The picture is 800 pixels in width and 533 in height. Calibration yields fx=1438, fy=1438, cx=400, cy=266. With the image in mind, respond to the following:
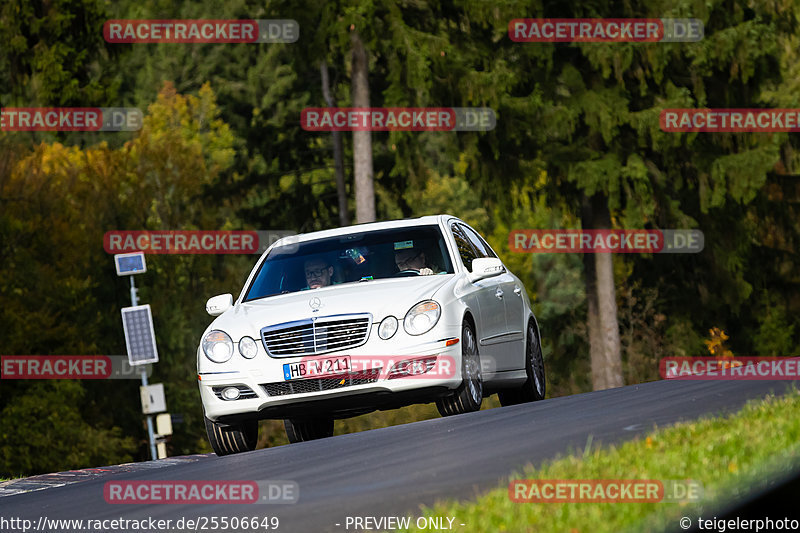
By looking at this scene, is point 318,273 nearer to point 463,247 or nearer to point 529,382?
point 463,247

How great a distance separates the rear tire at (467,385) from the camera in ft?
38.6

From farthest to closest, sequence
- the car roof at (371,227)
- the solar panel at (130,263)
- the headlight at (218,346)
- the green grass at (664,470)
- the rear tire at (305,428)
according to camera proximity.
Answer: the solar panel at (130,263), the rear tire at (305,428), the car roof at (371,227), the headlight at (218,346), the green grass at (664,470)

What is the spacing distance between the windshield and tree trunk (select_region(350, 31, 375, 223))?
1924 centimetres

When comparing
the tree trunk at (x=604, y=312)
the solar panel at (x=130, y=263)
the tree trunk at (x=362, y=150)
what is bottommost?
the tree trunk at (x=604, y=312)

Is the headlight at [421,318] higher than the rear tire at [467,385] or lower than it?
higher

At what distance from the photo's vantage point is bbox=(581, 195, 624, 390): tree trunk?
117 ft

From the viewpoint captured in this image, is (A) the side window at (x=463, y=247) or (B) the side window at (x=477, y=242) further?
(B) the side window at (x=477, y=242)

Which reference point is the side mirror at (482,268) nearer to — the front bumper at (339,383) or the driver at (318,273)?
the front bumper at (339,383)

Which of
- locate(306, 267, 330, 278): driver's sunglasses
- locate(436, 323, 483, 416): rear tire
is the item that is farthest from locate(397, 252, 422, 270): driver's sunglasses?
locate(436, 323, 483, 416): rear tire

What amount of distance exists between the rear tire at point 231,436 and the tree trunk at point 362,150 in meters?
20.1

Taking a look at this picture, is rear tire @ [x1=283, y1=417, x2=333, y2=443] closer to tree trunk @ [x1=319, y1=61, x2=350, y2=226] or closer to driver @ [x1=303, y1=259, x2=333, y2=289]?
driver @ [x1=303, y1=259, x2=333, y2=289]

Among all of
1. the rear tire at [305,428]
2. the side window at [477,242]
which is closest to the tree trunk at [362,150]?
the side window at [477,242]

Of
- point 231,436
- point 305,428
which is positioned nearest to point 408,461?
point 231,436

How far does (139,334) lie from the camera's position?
4428 cm
